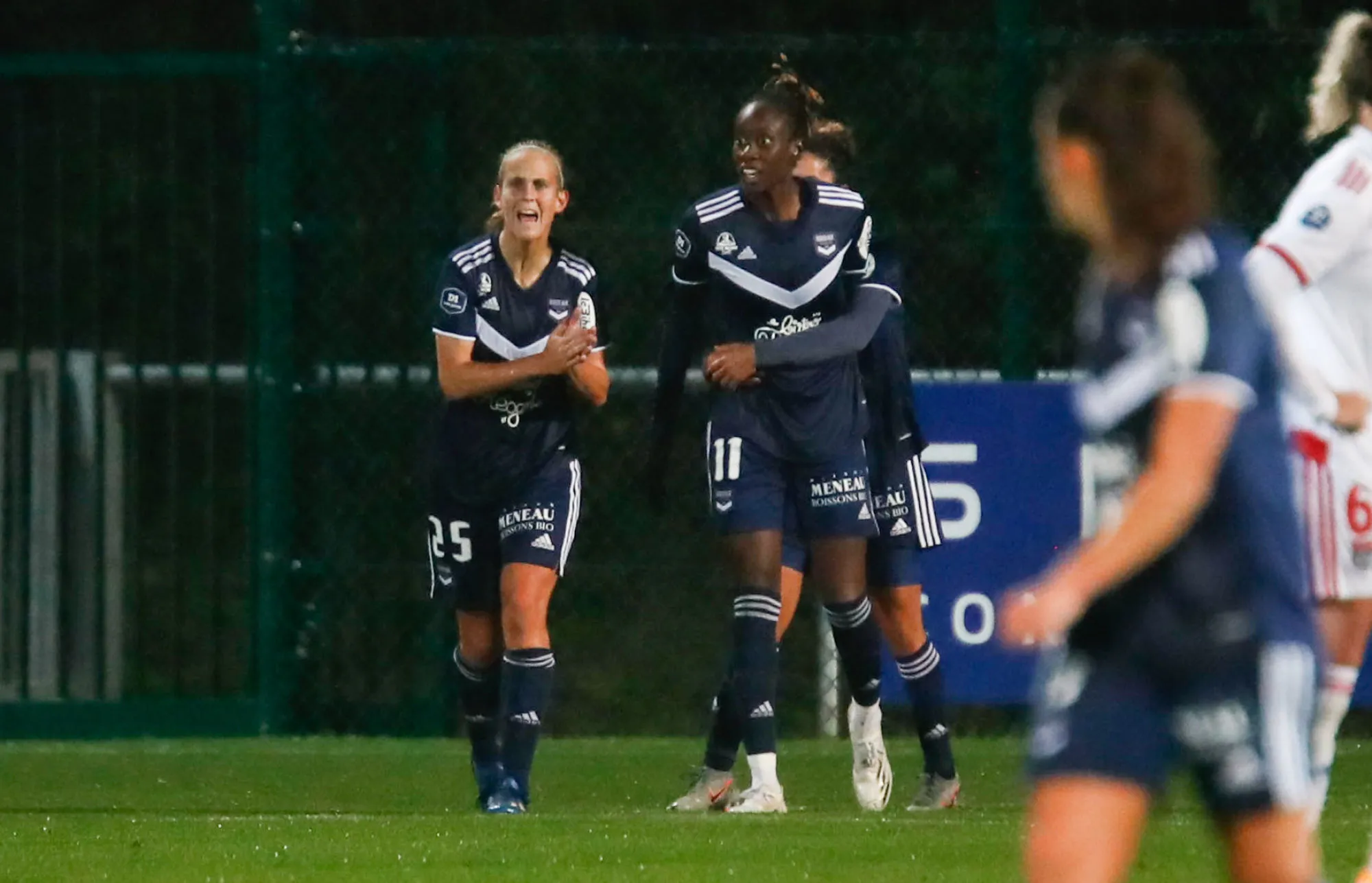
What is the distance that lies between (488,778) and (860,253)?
193cm

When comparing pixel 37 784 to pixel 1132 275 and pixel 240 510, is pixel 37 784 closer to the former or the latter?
pixel 240 510

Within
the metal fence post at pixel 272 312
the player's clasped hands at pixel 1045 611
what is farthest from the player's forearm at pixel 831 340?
the player's clasped hands at pixel 1045 611

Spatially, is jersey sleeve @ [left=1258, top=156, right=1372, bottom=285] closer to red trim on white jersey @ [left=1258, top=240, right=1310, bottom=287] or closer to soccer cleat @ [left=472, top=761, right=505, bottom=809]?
red trim on white jersey @ [left=1258, top=240, right=1310, bottom=287]

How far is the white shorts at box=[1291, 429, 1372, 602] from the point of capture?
250 inches

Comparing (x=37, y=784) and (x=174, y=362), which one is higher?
(x=174, y=362)

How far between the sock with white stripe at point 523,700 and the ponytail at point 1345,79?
9.40 ft

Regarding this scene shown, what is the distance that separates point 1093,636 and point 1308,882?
0.43 meters

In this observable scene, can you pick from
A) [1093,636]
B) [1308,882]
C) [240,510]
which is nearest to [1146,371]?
[1093,636]

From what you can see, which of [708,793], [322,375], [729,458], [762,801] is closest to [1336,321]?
[729,458]

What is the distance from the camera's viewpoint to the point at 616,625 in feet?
37.7

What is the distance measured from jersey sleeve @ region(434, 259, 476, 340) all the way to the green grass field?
1.41 m

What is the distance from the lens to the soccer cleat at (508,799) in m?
8.09

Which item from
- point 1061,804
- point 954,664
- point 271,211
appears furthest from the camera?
point 271,211

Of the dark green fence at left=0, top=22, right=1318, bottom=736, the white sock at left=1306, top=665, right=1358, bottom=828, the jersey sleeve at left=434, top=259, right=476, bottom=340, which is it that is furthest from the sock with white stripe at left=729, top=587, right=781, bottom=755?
the dark green fence at left=0, top=22, right=1318, bottom=736
